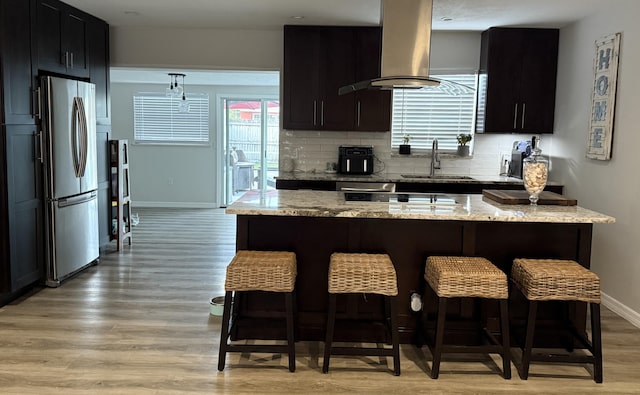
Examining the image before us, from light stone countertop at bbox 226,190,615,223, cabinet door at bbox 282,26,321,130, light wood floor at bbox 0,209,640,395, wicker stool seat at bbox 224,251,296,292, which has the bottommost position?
light wood floor at bbox 0,209,640,395

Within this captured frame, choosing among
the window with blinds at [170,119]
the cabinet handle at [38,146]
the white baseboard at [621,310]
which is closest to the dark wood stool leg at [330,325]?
the white baseboard at [621,310]

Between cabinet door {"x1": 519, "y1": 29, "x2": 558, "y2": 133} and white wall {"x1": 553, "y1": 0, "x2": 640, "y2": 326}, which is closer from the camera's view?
white wall {"x1": 553, "y1": 0, "x2": 640, "y2": 326}

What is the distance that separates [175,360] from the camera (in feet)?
10.2

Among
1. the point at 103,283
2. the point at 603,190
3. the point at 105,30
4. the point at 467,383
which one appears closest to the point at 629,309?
the point at 603,190

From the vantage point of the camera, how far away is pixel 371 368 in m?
3.05

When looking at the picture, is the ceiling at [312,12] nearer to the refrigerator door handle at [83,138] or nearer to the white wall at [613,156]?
the white wall at [613,156]

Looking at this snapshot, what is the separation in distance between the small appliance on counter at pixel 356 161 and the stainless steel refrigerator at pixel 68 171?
7.96ft

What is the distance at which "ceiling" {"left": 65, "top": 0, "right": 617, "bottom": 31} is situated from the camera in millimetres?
4438

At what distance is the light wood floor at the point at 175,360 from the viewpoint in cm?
283

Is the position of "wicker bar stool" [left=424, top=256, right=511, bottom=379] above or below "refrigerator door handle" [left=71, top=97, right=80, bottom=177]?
below

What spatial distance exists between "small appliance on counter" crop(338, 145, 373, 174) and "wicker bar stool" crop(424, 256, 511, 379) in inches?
106

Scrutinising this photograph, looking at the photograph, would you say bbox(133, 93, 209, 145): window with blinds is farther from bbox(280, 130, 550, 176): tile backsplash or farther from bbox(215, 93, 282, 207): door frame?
bbox(280, 130, 550, 176): tile backsplash

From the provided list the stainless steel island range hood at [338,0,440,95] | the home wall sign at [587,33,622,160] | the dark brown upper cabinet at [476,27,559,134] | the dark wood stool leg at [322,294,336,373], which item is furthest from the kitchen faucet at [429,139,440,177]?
the dark wood stool leg at [322,294,336,373]

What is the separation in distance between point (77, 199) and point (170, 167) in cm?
455
